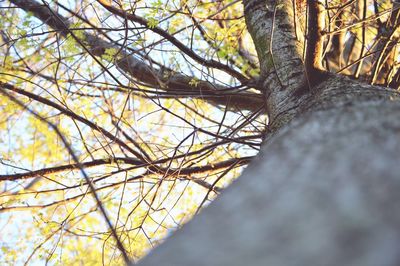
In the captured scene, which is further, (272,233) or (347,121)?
(347,121)

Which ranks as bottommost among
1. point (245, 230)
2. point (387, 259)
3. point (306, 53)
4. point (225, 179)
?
point (387, 259)

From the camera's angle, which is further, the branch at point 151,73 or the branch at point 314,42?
the branch at point 151,73

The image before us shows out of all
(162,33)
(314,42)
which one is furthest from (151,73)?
(314,42)

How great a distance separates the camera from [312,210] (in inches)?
18.3

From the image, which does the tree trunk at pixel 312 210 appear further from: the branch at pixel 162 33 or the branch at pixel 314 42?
the branch at pixel 162 33

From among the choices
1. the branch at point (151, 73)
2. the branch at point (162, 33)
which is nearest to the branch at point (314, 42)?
the branch at point (162, 33)

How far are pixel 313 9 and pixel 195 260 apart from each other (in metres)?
1.23

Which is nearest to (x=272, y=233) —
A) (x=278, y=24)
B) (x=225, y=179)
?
(x=278, y=24)

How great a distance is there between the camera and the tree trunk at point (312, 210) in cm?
42

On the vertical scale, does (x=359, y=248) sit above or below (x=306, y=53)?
below

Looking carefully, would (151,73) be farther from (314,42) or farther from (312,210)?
(312,210)

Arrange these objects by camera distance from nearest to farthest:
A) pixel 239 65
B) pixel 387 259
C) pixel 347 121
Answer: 1. pixel 387 259
2. pixel 347 121
3. pixel 239 65

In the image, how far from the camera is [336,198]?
48 centimetres

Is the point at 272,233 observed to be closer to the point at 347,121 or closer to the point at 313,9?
the point at 347,121
